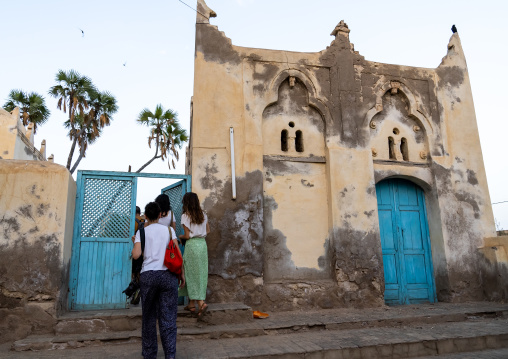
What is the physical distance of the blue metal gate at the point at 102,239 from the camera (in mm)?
6266

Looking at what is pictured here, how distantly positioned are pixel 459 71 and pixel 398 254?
464 cm

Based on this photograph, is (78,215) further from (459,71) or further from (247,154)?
(459,71)

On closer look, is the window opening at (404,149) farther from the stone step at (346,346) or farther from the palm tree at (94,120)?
the palm tree at (94,120)

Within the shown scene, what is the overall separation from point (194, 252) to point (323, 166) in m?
3.50

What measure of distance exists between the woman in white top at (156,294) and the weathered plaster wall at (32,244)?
2111mm

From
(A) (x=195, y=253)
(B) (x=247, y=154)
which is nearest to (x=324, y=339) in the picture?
(A) (x=195, y=253)

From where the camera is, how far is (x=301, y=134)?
26.9 feet

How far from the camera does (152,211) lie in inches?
172

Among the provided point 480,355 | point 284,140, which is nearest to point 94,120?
point 284,140

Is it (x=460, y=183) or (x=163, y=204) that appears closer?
(x=163, y=204)

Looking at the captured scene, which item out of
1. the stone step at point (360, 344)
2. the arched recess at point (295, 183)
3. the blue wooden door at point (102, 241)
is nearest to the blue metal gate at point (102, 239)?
the blue wooden door at point (102, 241)

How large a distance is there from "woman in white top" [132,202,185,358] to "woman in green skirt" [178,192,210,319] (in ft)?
5.14

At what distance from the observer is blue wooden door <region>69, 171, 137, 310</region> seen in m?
6.27

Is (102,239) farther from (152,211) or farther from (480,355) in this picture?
(480,355)
